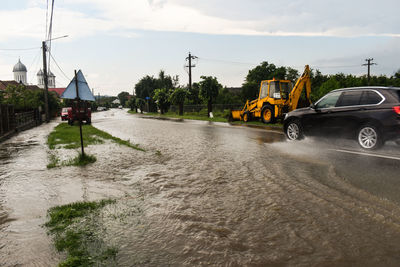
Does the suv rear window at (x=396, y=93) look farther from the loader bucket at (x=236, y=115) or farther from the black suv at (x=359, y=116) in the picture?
the loader bucket at (x=236, y=115)

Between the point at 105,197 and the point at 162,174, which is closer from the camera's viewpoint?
the point at 105,197

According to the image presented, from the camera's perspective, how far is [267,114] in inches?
774

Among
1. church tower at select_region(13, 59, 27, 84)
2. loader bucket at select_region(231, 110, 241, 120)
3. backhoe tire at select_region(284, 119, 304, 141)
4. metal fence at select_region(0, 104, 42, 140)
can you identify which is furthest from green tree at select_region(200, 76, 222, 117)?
church tower at select_region(13, 59, 27, 84)

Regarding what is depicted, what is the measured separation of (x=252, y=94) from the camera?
7006 centimetres

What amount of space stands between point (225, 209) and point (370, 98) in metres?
6.27

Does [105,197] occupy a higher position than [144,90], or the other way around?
[144,90]

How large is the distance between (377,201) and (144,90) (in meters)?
80.6

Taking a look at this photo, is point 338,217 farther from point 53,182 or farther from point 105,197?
point 53,182

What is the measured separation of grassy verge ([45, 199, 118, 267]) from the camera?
294cm

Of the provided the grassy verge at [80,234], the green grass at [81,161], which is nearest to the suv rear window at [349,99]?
the grassy verge at [80,234]

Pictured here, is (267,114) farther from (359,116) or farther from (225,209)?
(225,209)

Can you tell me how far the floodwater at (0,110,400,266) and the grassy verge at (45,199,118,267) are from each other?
130mm

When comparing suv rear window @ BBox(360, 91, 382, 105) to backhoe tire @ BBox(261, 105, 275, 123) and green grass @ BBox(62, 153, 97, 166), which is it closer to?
green grass @ BBox(62, 153, 97, 166)

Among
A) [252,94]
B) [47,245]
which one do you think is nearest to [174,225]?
[47,245]
